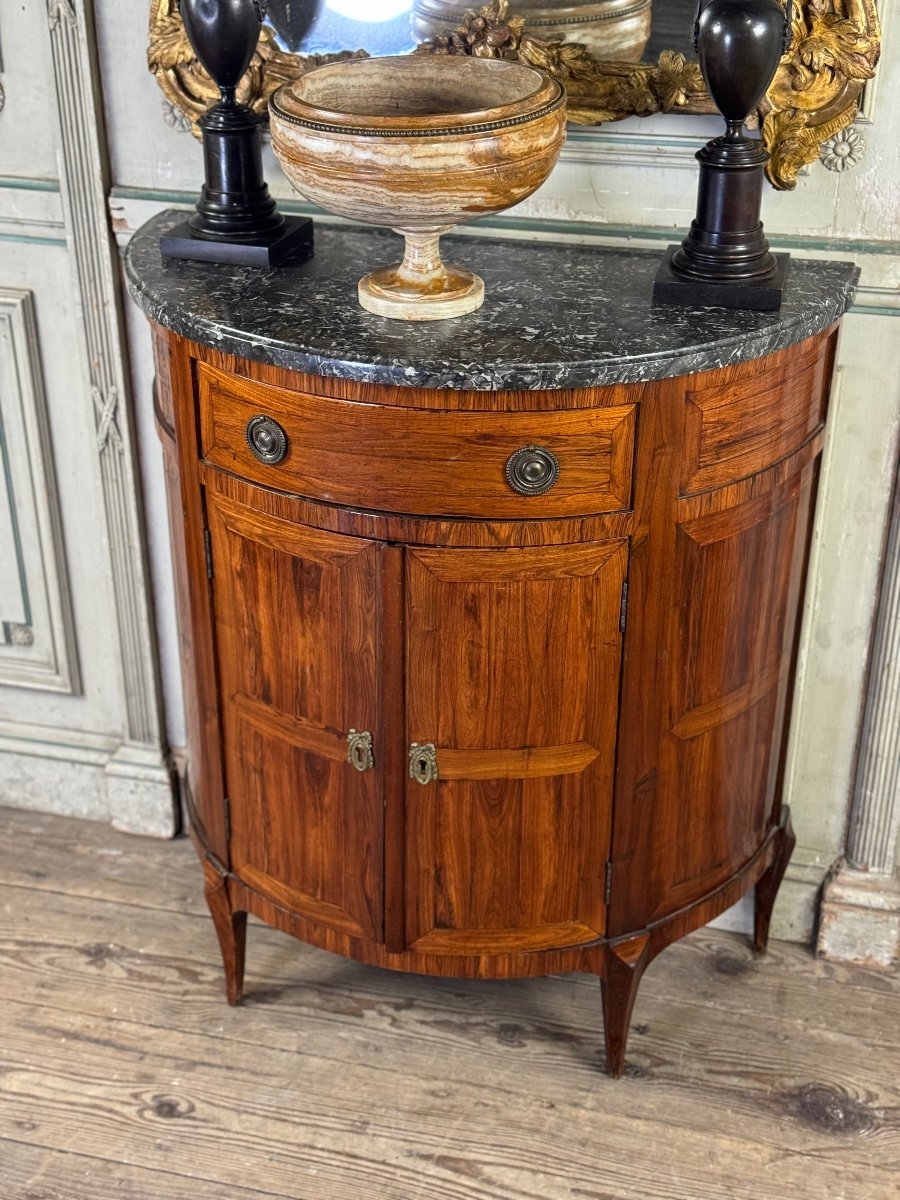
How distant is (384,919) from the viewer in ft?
5.56

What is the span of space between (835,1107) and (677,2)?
1357 mm

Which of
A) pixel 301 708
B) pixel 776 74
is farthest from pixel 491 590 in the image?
pixel 776 74

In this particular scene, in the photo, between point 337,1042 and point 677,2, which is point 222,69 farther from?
point 337,1042

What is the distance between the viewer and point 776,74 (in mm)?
1603

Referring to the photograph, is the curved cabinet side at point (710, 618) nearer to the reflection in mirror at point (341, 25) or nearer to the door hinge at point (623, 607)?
the door hinge at point (623, 607)

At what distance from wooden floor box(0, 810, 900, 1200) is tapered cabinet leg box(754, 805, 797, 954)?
41mm

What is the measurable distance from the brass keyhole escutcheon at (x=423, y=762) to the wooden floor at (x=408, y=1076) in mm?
482

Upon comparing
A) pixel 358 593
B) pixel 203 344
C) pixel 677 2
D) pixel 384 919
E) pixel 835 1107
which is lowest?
pixel 835 1107

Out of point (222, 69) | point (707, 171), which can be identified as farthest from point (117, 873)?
point (707, 171)

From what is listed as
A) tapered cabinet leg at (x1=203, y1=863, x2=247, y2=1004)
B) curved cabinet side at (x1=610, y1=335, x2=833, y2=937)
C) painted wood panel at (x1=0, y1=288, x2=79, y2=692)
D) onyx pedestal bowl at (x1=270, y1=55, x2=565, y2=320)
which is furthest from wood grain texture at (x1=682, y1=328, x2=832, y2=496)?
painted wood panel at (x1=0, y1=288, x2=79, y2=692)

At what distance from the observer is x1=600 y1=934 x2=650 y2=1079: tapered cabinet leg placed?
1.70 meters

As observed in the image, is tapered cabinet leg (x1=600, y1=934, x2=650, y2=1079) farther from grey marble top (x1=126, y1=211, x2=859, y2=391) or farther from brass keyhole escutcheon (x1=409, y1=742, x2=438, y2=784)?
grey marble top (x1=126, y1=211, x2=859, y2=391)

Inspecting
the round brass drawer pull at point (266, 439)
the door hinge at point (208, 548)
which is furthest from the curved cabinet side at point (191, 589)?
the round brass drawer pull at point (266, 439)

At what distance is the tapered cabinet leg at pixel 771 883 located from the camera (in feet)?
6.39
